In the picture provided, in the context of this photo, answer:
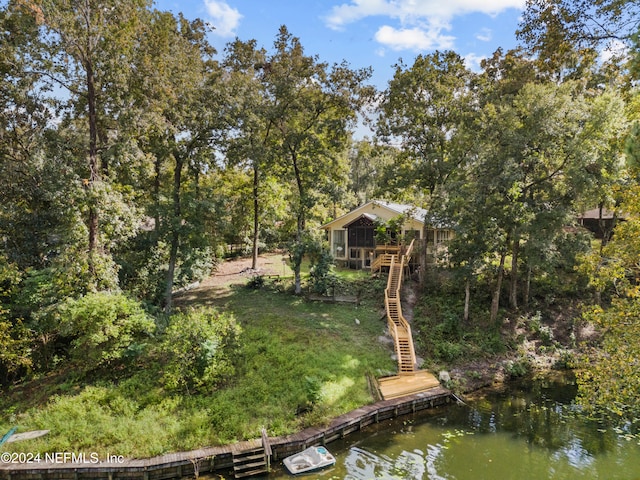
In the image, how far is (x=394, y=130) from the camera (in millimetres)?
23047

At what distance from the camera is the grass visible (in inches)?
460

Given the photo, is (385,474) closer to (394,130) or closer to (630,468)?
(630,468)

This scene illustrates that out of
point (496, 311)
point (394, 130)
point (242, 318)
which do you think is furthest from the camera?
point (394, 130)

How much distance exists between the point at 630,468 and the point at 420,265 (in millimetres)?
16233

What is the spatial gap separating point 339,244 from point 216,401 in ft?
65.6

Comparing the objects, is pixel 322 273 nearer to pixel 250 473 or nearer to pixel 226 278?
pixel 226 278

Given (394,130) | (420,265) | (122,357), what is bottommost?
(122,357)

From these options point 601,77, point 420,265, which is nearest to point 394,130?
point 420,265

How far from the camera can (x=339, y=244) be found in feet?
104

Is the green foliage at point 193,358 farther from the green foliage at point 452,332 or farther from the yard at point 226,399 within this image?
the green foliage at point 452,332

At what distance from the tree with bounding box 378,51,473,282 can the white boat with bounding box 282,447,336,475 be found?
14.3 meters

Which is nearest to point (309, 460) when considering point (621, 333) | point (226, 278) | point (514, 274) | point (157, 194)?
point (621, 333)

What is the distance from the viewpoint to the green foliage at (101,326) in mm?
13617

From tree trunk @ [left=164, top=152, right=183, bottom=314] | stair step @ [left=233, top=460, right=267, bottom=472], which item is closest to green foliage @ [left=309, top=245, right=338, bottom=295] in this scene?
tree trunk @ [left=164, top=152, right=183, bottom=314]
